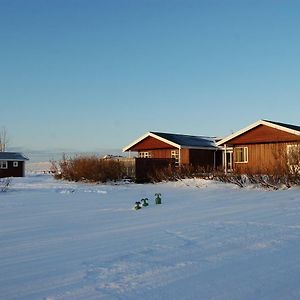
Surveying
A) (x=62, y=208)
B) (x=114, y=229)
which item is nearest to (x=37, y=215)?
(x=62, y=208)

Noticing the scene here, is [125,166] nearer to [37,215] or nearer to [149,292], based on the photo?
[37,215]

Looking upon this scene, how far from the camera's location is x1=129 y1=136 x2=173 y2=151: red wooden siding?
36.4 m

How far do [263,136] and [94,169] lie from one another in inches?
Answer: 462

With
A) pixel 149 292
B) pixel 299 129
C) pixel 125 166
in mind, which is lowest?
pixel 149 292

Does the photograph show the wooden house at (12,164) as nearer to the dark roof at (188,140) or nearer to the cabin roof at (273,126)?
the dark roof at (188,140)

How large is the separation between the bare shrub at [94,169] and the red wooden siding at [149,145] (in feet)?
23.5

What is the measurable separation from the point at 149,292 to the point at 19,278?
1.77 meters

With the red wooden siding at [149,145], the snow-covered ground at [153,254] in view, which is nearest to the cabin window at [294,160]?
the snow-covered ground at [153,254]

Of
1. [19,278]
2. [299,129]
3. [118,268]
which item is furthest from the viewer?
[299,129]

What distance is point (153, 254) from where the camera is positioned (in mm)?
6777

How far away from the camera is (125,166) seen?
30062 millimetres

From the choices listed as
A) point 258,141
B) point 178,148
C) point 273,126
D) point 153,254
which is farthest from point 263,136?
point 153,254

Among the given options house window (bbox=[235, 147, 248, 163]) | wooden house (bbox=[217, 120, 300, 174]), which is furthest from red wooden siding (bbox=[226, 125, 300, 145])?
house window (bbox=[235, 147, 248, 163])

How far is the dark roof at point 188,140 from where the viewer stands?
35.3 meters
